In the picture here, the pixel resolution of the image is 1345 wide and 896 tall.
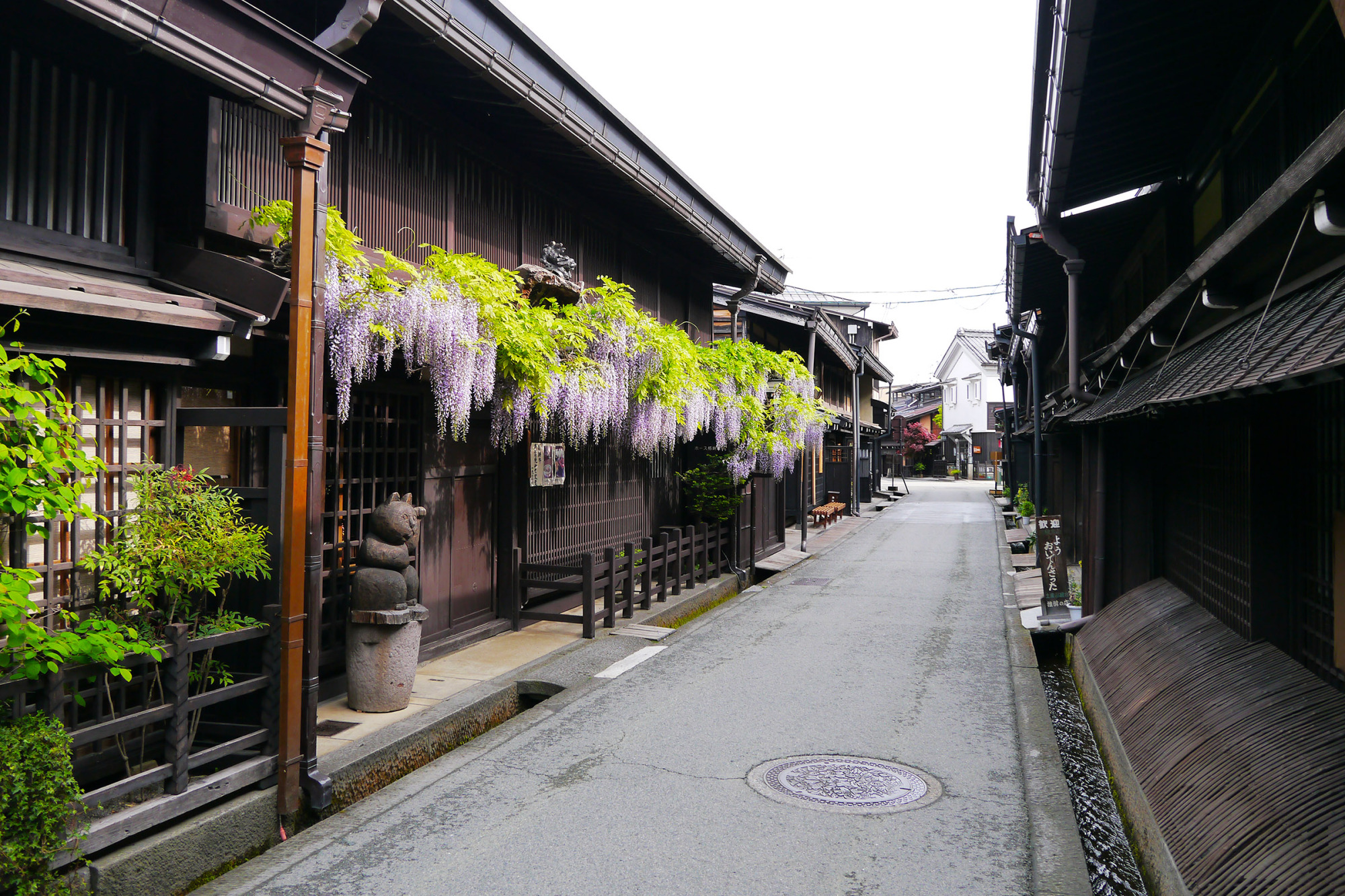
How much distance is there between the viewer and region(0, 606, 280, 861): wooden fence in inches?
161

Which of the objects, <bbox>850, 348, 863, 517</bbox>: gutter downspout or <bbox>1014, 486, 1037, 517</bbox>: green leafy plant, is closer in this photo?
<bbox>1014, 486, 1037, 517</bbox>: green leafy plant

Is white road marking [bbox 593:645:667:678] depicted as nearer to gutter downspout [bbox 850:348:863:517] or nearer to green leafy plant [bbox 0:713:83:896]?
green leafy plant [bbox 0:713:83:896]

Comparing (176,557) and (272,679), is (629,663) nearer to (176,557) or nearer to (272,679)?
(272,679)

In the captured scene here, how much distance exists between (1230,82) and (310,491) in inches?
289

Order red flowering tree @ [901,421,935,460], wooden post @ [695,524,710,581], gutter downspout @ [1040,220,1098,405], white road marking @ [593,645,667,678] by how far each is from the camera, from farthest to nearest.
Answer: red flowering tree @ [901,421,935,460] < wooden post @ [695,524,710,581] < gutter downspout @ [1040,220,1098,405] < white road marking @ [593,645,667,678]

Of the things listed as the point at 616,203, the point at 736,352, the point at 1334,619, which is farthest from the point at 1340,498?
the point at 736,352

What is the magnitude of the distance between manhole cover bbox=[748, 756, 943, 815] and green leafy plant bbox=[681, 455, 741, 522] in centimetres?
883

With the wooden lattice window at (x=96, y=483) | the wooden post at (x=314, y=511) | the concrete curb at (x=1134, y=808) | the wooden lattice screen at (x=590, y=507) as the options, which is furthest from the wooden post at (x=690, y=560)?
the wooden lattice window at (x=96, y=483)

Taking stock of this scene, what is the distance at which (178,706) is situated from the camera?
15.0ft

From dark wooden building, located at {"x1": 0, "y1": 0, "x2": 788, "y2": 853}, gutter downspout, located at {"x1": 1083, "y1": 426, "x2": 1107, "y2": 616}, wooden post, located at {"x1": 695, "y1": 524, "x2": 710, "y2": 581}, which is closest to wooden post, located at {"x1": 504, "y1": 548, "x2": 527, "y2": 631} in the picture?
dark wooden building, located at {"x1": 0, "y1": 0, "x2": 788, "y2": 853}

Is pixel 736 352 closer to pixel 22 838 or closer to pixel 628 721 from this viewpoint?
pixel 628 721

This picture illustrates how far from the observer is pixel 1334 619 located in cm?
461

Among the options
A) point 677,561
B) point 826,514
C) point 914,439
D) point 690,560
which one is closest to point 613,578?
point 677,561

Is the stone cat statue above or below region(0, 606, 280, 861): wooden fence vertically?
above
